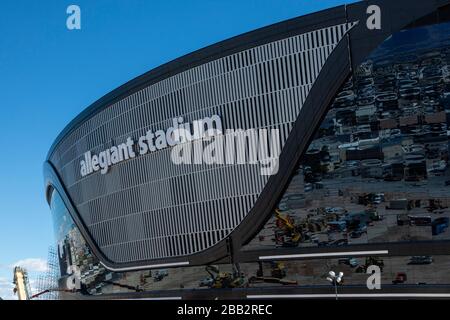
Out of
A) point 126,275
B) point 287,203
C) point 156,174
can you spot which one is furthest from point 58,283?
point 287,203

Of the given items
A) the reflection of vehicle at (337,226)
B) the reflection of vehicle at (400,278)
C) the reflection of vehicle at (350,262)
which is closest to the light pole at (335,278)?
the reflection of vehicle at (350,262)

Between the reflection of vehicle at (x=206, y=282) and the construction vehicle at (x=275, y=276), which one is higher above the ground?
the construction vehicle at (x=275, y=276)

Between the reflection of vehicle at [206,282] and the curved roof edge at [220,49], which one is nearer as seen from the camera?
the curved roof edge at [220,49]

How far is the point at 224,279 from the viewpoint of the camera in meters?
25.5

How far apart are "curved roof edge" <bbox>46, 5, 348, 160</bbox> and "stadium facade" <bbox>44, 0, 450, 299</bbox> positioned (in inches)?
2.6

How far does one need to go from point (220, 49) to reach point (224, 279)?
1059cm

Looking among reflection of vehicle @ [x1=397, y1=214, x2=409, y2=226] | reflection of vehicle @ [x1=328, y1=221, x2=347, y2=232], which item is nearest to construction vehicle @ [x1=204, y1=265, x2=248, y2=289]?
reflection of vehicle @ [x1=328, y1=221, x2=347, y2=232]

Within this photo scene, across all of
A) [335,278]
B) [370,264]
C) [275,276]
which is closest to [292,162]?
[275,276]

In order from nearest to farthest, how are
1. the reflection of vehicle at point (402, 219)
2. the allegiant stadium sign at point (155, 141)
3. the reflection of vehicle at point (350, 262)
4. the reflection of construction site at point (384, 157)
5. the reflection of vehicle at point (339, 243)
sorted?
the reflection of construction site at point (384, 157) < the reflection of vehicle at point (402, 219) < the reflection of vehicle at point (350, 262) < the reflection of vehicle at point (339, 243) < the allegiant stadium sign at point (155, 141)

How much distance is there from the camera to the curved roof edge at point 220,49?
2311 centimetres

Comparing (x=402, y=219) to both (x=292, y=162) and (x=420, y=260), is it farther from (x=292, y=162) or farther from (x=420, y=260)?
(x=292, y=162)

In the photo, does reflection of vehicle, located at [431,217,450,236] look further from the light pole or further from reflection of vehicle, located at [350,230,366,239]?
the light pole

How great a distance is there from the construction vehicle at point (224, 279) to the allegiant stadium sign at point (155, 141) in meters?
6.22

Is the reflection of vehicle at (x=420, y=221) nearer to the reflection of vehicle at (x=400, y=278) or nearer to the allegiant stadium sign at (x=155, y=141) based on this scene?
the reflection of vehicle at (x=400, y=278)
